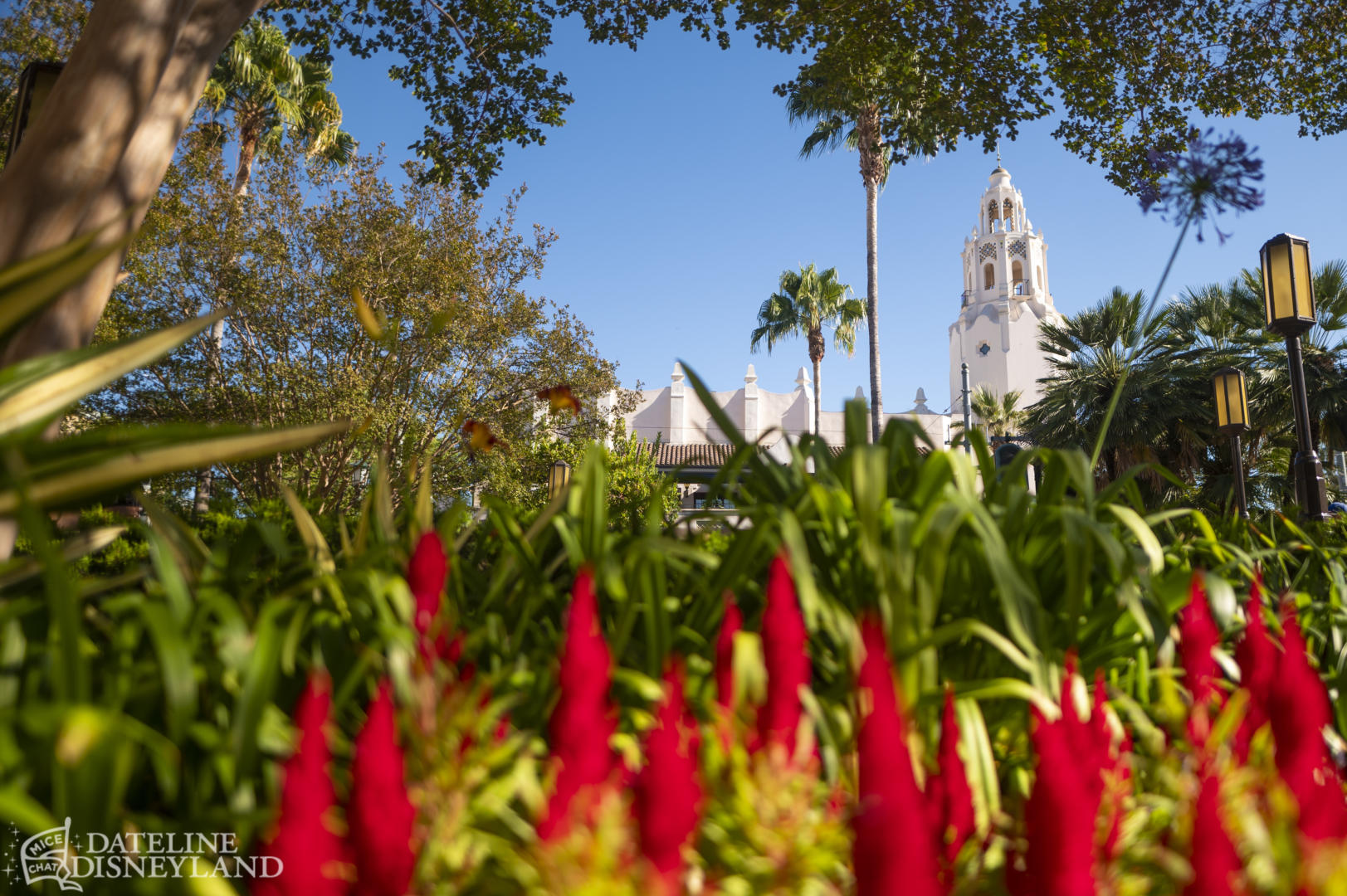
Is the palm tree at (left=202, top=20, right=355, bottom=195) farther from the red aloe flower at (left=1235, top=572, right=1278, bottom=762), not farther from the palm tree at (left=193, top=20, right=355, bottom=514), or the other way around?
the red aloe flower at (left=1235, top=572, right=1278, bottom=762)

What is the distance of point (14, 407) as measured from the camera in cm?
122

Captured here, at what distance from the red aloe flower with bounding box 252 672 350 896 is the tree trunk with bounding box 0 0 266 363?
2204 mm

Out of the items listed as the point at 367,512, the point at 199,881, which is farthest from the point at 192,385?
the point at 199,881

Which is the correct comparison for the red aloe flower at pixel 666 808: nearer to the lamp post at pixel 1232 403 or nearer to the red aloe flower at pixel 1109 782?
the red aloe flower at pixel 1109 782

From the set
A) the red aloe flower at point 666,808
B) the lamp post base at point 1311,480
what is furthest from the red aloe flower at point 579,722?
the lamp post base at point 1311,480

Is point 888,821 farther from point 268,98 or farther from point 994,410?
point 994,410

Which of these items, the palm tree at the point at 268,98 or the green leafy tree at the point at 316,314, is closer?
the green leafy tree at the point at 316,314

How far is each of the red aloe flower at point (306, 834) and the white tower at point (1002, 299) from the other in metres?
76.3

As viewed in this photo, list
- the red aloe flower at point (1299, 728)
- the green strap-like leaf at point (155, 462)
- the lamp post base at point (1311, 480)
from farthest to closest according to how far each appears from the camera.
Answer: the lamp post base at point (1311, 480) < the green strap-like leaf at point (155, 462) < the red aloe flower at point (1299, 728)

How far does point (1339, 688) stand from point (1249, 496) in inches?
978

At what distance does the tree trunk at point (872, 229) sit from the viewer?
→ 77.6ft

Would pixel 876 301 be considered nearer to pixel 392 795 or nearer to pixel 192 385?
pixel 192 385

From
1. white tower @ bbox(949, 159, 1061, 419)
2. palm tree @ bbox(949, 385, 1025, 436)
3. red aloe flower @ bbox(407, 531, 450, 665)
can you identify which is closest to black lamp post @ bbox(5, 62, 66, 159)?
red aloe flower @ bbox(407, 531, 450, 665)

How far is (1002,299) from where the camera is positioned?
3029 inches
